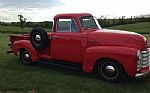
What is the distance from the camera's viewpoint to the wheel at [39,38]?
1078 centimetres

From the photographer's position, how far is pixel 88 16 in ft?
34.9

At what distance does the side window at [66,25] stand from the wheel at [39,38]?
517 millimetres

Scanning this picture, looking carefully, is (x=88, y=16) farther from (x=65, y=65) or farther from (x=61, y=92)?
(x=61, y=92)

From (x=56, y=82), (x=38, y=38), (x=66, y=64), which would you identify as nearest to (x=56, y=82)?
(x=56, y=82)

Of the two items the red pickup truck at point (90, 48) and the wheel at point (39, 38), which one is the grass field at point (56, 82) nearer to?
the red pickup truck at point (90, 48)

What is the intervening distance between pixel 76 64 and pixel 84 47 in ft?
2.34

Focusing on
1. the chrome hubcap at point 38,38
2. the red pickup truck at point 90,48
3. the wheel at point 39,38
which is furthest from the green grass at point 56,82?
the chrome hubcap at point 38,38

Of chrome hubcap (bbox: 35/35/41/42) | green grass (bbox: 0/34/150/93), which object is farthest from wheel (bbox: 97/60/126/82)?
chrome hubcap (bbox: 35/35/41/42)

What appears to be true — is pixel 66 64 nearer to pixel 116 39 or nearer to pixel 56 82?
pixel 56 82

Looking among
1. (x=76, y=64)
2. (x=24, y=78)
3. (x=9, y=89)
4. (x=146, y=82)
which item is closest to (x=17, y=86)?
(x=9, y=89)

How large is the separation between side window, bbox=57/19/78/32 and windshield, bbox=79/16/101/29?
27 cm

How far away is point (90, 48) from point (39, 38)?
2.12 m

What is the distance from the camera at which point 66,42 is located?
10.4 meters

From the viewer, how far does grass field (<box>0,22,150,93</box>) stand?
864 cm
